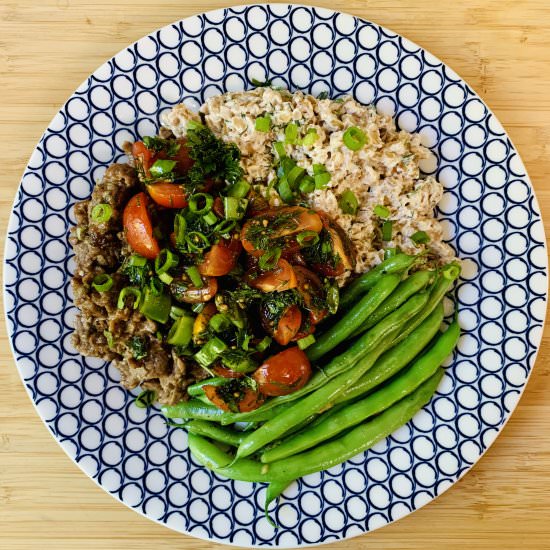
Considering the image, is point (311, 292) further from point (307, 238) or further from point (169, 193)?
point (169, 193)

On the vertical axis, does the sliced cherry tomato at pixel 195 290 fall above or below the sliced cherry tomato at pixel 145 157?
below

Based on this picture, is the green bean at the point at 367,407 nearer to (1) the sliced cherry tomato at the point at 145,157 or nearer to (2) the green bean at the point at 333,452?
(2) the green bean at the point at 333,452

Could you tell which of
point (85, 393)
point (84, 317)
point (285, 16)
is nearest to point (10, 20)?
point (285, 16)

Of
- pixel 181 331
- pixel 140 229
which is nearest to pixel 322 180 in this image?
pixel 140 229

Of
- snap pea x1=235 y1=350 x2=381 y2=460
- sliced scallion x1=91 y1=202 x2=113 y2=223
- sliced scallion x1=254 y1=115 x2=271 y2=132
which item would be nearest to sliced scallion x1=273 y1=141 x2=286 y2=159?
Result: sliced scallion x1=254 y1=115 x2=271 y2=132

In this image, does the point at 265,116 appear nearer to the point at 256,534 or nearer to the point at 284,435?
the point at 284,435

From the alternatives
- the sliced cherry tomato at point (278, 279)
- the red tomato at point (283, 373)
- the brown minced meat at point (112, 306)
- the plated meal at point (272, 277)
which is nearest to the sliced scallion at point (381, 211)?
the plated meal at point (272, 277)
